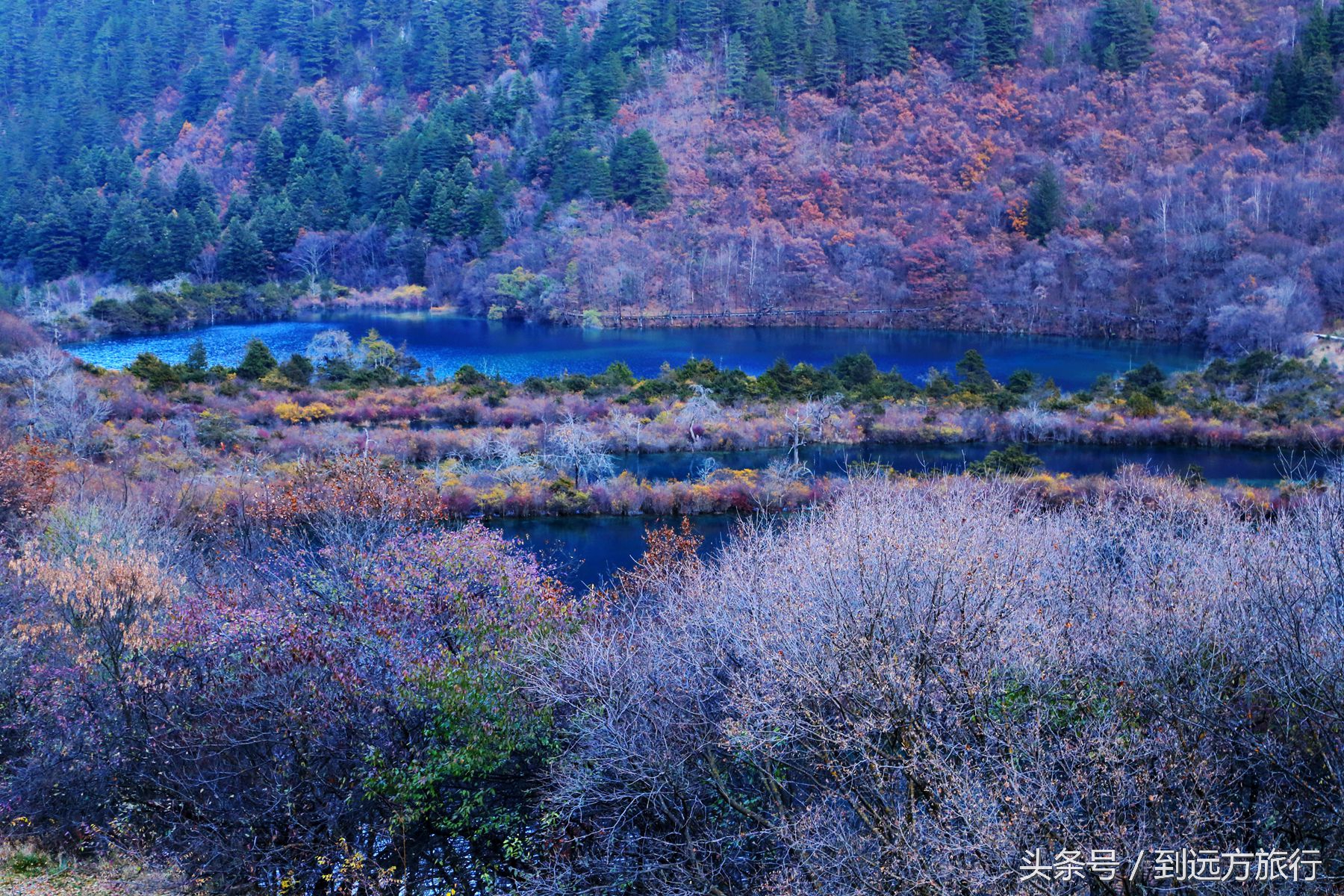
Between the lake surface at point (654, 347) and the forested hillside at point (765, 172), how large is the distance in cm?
363

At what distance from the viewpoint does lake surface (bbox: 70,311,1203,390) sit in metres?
48.7

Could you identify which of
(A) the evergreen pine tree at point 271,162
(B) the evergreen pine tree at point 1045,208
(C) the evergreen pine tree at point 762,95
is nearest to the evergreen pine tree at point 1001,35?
(C) the evergreen pine tree at point 762,95

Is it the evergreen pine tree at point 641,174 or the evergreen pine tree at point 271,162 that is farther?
the evergreen pine tree at point 271,162

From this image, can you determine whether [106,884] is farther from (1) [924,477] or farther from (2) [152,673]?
(1) [924,477]

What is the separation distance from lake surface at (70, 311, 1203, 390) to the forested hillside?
3.63 meters

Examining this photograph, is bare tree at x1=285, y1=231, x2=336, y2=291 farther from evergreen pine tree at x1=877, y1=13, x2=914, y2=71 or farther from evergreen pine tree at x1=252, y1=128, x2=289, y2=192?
evergreen pine tree at x1=877, y1=13, x2=914, y2=71

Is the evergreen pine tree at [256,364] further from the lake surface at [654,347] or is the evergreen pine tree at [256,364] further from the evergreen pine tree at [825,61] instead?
the evergreen pine tree at [825,61]

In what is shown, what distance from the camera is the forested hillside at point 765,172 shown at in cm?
6241

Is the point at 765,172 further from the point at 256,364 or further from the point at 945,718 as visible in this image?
the point at 945,718

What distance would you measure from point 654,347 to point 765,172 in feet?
88.8

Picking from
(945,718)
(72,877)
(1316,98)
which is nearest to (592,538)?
(72,877)

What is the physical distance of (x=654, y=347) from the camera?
56.0m

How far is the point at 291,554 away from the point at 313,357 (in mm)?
35057

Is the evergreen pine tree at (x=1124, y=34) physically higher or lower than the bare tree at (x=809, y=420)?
higher
